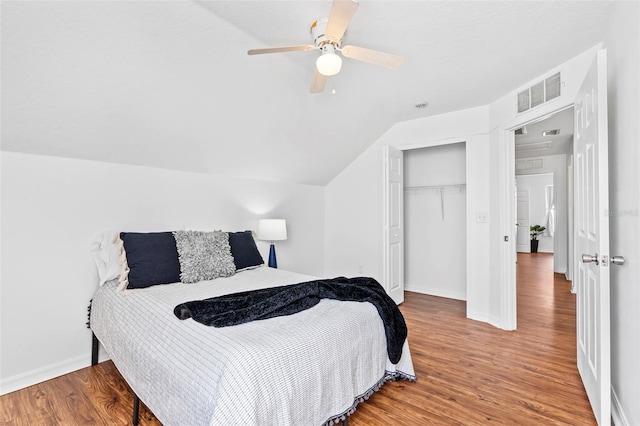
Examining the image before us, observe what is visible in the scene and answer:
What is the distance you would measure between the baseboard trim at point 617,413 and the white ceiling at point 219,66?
2372 mm

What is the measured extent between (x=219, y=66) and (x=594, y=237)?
2719 mm

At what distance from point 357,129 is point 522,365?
116 inches

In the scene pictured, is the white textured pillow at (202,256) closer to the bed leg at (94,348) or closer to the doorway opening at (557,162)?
the bed leg at (94,348)

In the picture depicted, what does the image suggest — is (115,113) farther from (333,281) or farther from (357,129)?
(357,129)

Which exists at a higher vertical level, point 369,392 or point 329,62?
point 329,62

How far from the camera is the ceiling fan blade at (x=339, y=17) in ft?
5.07

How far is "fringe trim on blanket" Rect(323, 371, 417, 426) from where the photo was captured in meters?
1.63

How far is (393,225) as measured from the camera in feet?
13.5

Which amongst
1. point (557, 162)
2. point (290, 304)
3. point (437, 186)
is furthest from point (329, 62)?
point (557, 162)

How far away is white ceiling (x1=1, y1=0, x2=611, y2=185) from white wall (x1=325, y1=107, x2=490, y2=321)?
1.55 feet

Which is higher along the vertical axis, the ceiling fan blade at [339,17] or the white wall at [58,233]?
the ceiling fan blade at [339,17]

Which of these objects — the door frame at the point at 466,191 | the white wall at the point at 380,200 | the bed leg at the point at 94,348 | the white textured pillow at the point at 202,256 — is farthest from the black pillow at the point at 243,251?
the white wall at the point at 380,200

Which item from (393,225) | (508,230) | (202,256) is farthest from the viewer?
(393,225)

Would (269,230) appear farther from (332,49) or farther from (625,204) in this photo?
(625,204)
